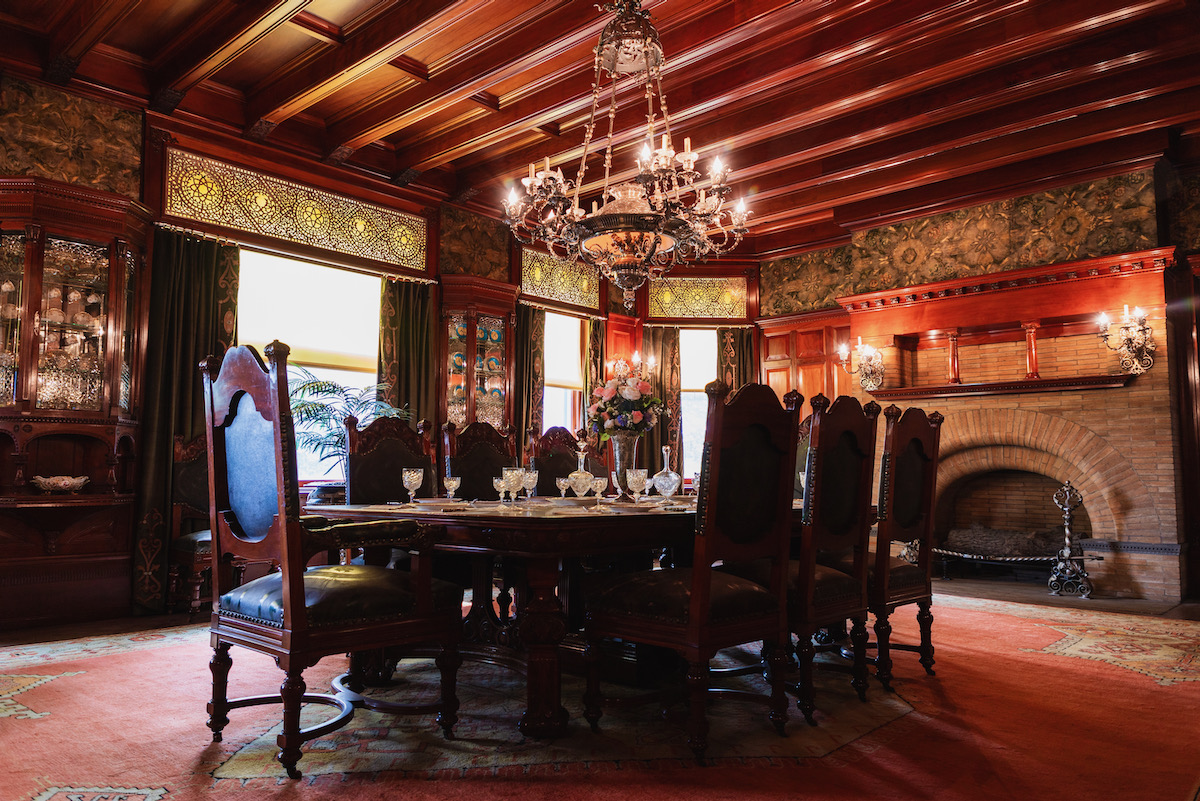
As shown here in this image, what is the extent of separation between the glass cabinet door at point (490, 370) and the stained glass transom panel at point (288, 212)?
2.73 feet

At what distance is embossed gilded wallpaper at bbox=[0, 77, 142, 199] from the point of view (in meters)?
4.55

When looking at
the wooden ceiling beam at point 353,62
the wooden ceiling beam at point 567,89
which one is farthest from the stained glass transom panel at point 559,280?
the wooden ceiling beam at point 353,62

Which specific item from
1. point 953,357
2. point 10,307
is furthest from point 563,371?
point 10,307

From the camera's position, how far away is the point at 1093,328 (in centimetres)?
648

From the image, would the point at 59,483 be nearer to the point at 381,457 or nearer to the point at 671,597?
the point at 381,457

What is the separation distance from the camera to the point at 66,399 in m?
4.59

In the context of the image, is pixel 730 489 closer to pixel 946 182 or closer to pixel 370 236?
pixel 370 236

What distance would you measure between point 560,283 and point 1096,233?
16.2ft

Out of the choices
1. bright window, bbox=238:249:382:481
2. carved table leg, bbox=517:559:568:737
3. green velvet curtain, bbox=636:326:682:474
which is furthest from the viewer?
green velvet curtain, bbox=636:326:682:474

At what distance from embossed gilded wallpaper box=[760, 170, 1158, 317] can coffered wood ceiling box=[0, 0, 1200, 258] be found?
200mm

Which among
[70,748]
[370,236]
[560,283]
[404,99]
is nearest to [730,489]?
[70,748]

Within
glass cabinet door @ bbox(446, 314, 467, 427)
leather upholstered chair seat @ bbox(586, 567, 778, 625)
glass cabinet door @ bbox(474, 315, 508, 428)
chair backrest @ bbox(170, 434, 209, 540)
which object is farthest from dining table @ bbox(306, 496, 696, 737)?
glass cabinet door @ bbox(474, 315, 508, 428)

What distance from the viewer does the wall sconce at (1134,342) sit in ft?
19.6

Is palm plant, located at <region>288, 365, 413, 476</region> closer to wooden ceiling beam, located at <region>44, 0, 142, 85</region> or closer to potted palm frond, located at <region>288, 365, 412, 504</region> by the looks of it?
potted palm frond, located at <region>288, 365, 412, 504</region>
